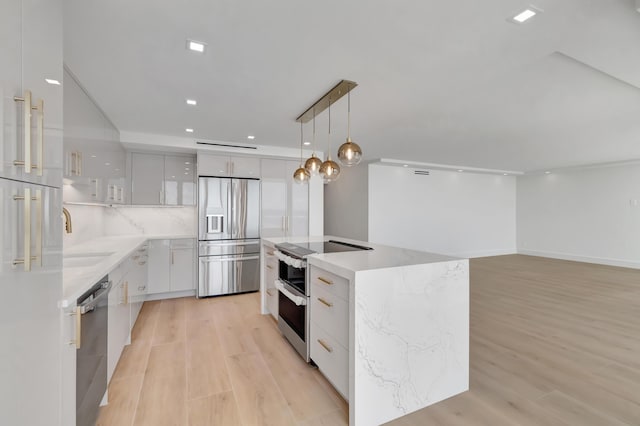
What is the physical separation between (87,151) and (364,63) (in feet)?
8.77

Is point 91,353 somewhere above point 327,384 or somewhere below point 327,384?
above

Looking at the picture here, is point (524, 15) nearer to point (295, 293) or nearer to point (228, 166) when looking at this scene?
point (295, 293)

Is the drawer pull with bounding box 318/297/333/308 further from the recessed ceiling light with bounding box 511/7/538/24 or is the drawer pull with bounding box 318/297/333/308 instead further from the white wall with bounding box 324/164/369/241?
the white wall with bounding box 324/164/369/241

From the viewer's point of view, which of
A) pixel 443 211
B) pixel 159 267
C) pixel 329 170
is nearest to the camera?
pixel 329 170

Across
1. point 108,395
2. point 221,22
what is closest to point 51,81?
point 221,22

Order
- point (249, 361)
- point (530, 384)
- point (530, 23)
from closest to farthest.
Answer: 1. point (530, 23)
2. point (530, 384)
3. point (249, 361)

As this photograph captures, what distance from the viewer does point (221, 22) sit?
169cm

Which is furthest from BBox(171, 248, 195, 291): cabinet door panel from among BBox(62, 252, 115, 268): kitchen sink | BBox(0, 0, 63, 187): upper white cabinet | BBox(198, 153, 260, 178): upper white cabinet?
BBox(0, 0, 63, 187): upper white cabinet

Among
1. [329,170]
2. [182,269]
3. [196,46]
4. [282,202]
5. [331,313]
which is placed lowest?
[182,269]

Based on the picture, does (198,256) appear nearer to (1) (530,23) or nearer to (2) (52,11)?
(2) (52,11)

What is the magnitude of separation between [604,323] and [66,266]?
5.63m

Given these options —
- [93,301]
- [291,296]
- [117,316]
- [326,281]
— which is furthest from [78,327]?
[291,296]

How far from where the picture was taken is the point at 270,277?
339 centimetres

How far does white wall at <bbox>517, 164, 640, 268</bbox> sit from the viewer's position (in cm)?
670
